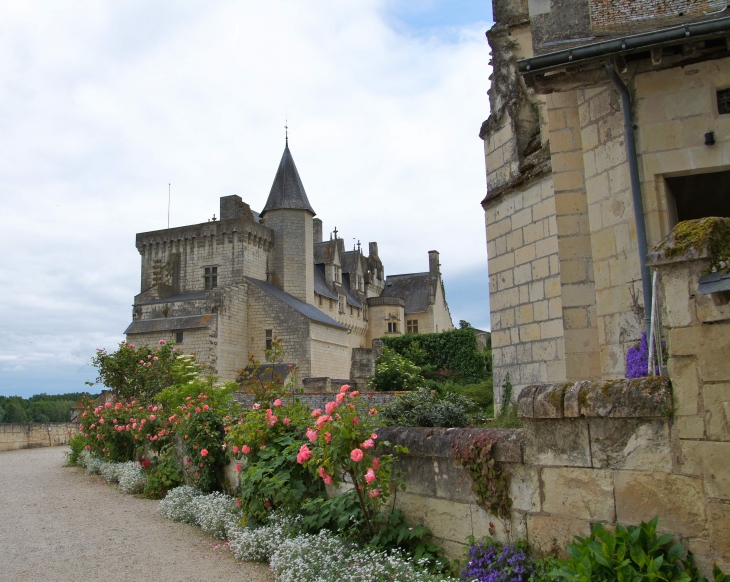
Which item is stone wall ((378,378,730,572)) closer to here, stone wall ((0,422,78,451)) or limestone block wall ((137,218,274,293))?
stone wall ((0,422,78,451))

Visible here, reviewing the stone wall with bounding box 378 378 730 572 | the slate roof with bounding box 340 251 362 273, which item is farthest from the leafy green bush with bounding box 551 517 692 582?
the slate roof with bounding box 340 251 362 273

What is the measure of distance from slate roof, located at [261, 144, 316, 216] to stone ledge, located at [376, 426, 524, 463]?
109 ft

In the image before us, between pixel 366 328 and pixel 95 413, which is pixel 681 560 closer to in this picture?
pixel 95 413

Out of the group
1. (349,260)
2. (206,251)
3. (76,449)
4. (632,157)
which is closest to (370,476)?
(632,157)

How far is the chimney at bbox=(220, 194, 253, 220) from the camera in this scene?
37.2m

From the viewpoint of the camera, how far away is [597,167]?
6086mm

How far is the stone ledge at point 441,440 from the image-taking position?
379 cm

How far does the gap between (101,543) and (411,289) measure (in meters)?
44.7

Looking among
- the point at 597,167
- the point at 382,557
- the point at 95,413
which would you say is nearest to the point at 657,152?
the point at 597,167

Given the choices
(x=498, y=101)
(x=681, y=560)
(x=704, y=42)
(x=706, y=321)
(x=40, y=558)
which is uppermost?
(x=498, y=101)

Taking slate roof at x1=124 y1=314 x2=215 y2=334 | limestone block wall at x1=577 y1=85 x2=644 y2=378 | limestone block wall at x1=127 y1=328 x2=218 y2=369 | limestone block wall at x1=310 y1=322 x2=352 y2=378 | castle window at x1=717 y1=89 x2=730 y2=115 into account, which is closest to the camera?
castle window at x1=717 y1=89 x2=730 y2=115

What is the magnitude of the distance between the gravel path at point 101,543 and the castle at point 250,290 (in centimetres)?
2024

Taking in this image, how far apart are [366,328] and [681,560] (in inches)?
1732

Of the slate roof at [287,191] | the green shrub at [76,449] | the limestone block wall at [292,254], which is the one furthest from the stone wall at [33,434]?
the slate roof at [287,191]
